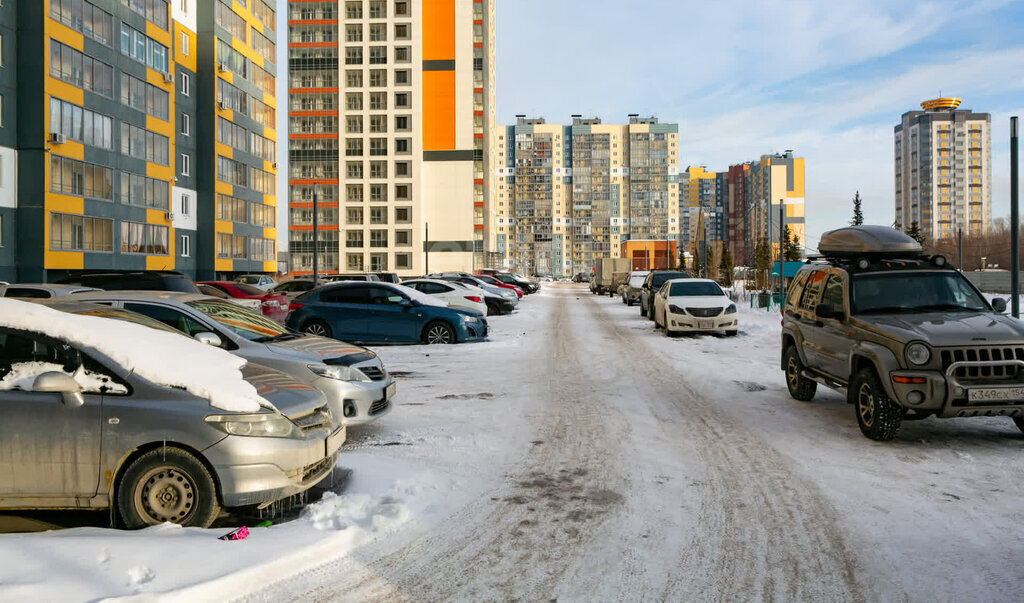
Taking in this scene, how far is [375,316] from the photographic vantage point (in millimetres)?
16797

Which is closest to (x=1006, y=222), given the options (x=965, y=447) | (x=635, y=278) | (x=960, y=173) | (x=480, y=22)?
(x=960, y=173)

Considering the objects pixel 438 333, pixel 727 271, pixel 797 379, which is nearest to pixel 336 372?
pixel 797 379

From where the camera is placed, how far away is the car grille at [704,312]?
20.3 metres

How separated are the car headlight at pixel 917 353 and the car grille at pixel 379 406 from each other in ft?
17.6

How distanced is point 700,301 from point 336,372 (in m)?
14.7

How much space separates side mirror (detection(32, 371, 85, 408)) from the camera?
184 inches

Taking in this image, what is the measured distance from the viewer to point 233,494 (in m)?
4.86

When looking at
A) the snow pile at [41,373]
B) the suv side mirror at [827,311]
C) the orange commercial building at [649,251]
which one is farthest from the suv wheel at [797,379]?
the orange commercial building at [649,251]

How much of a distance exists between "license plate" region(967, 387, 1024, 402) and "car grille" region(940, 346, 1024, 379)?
0.13m

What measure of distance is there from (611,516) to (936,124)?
161m

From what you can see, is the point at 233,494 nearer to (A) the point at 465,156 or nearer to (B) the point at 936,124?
(A) the point at 465,156

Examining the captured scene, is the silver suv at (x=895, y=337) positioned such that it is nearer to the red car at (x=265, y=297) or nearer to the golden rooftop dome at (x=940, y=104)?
the red car at (x=265, y=297)

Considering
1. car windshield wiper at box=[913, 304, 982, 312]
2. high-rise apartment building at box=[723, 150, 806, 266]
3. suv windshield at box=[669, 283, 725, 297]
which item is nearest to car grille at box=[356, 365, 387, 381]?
car windshield wiper at box=[913, 304, 982, 312]

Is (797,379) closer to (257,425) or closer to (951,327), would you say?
(951,327)
